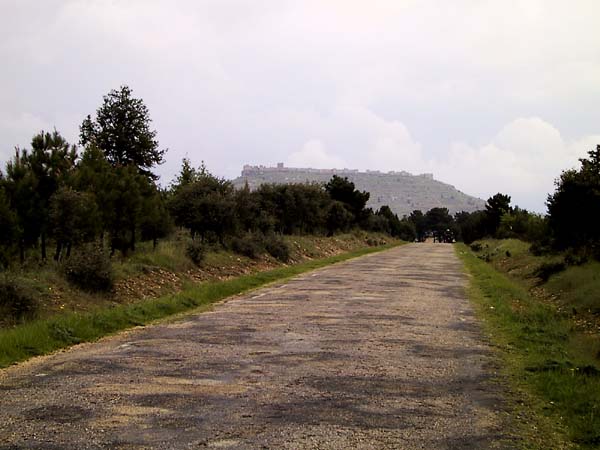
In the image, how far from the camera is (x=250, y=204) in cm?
3353

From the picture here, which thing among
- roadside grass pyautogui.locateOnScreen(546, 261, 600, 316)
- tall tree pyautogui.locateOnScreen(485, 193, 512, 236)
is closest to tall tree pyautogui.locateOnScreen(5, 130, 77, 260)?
roadside grass pyautogui.locateOnScreen(546, 261, 600, 316)

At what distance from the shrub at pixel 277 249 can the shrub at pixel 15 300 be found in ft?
66.4

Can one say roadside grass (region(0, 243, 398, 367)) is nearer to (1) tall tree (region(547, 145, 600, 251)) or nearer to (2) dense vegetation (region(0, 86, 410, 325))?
(2) dense vegetation (region(0, 86, 410, 325))

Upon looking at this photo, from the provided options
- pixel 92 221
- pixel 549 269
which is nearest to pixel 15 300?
pixel 92 221

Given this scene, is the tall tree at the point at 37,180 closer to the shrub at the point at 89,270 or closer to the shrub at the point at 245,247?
the shrub at the point at 89,270

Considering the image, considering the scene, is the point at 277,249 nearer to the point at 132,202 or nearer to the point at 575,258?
the point at 132,202

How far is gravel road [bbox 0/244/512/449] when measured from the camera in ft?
18.9

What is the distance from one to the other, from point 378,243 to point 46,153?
178 ft

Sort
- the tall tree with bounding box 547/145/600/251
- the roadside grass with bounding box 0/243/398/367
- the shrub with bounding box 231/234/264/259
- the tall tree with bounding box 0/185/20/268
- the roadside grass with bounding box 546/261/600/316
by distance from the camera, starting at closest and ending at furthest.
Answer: the roadside grass with bounding box 0/243/398/367, the tall tree with bounding box 0/185/20/268, the roadside grass with bounding box 546/261/600/316, the tall tree with bounding box 547/145/600/251, the shrub with bounding box 231/234/264/259

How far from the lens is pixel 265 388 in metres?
7.47

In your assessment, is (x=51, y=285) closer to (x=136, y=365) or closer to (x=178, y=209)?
(x=136, y=365)

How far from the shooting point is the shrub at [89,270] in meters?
16.0

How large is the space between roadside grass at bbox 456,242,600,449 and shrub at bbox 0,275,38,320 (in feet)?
29.3

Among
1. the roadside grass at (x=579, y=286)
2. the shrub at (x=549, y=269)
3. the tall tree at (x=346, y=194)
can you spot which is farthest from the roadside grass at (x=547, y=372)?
the tall tree at (x=346, y=194)
